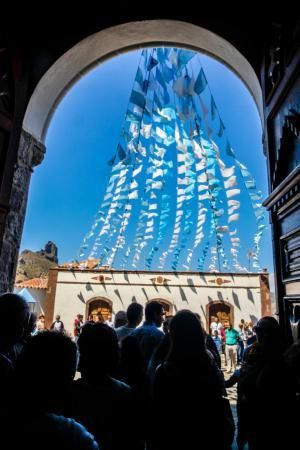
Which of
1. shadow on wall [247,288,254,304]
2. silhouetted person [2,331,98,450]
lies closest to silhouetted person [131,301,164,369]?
silhouetted person [2,331,98,450]

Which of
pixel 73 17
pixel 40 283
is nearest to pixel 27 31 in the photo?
pixel 73 17

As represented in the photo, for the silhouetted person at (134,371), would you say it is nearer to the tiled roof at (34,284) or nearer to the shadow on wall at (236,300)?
the shadow on wall at (236,300)

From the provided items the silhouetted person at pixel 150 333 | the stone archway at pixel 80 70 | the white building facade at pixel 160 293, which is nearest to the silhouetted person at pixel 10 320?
the silhouetted person at pixel 150 333

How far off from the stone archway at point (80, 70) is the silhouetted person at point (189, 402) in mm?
2310

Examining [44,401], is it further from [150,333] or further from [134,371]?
[150,333]

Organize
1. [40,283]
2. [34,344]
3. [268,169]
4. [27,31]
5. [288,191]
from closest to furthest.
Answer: [34,344]
[288,191]
[268,169]
[27,31]
[40,283]

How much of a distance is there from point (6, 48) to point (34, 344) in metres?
2.96

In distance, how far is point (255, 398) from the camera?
6.35ft

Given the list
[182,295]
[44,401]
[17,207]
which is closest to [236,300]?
[182,295]

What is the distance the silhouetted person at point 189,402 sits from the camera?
1468 millimetres

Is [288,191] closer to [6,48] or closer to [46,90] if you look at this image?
[6,48]

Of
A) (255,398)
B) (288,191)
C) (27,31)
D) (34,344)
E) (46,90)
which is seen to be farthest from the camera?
(46,90)

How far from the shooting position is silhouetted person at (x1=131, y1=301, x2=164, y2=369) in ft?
9.03

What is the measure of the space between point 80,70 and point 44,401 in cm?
421
